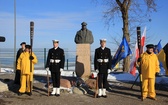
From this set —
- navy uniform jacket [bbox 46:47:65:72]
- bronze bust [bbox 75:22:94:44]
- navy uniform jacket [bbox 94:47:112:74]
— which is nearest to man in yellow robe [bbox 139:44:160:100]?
navy uniform jacket [bbox 94:47:112:74]

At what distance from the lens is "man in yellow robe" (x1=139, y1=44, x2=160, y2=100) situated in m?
9.28

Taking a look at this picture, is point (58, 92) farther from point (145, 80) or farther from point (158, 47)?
point (158, 47)

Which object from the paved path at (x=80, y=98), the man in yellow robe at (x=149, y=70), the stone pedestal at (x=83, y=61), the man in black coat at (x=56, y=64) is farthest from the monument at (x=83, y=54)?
the man in yellow robe at (x=149, y=70)

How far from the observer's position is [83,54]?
1255cm

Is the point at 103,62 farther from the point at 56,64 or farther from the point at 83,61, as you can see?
the point at 83,61

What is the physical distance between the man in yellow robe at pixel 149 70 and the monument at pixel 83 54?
3582mm

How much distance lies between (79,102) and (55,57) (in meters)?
1.88

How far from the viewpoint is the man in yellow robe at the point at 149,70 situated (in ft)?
30.5

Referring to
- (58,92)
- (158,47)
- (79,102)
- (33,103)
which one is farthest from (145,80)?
(158,47)

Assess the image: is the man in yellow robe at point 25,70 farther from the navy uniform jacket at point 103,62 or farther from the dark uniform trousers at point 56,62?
the navy uniform jacket at point 103,62

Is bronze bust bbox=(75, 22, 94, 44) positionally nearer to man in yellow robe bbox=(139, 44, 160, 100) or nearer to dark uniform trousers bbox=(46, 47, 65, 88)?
dark uniform trousers bbox=(46, 47, 65, 88)

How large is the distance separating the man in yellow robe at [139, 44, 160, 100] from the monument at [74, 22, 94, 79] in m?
3.58

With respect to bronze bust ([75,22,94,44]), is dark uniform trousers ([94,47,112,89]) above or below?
below

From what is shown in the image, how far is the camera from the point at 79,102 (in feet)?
29.0
